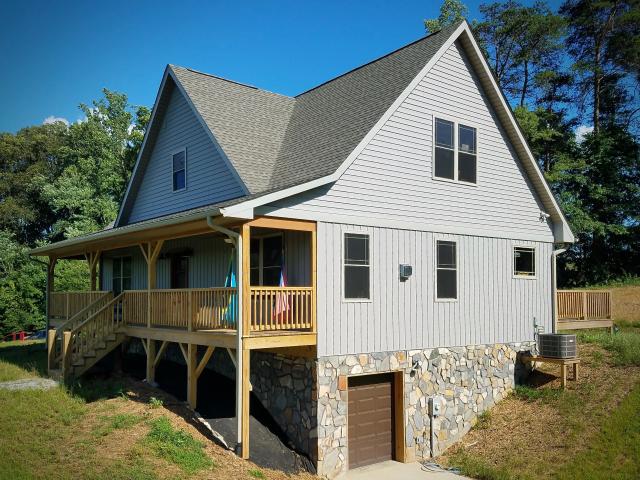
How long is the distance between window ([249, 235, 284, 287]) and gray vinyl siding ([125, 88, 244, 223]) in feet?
4.28

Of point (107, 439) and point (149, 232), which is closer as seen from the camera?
point (107, 439)

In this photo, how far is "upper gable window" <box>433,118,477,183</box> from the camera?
15.4 m

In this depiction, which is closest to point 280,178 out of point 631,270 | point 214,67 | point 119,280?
point 119,280

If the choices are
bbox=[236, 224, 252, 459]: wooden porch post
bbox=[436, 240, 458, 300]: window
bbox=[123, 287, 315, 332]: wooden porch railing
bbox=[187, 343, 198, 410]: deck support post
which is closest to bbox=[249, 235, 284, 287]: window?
bbox=[123, 287, 315, 332]: wooden porch railing

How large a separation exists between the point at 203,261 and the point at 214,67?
17166mm

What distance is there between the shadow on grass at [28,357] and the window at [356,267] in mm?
9293

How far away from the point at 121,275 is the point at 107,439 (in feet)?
36.1

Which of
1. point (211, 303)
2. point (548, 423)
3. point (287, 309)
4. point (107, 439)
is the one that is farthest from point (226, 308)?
point (548, 423)

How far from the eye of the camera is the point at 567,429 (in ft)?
45.3

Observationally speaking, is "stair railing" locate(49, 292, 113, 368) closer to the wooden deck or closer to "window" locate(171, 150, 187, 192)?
"window" locate(171, 150, 187, 192)

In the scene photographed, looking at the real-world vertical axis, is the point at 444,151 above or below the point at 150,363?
above

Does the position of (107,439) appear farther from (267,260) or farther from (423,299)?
(423,299)

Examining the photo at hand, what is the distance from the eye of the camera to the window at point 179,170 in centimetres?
1727

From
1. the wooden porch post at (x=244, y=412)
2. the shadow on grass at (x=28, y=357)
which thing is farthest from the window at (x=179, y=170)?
the wooden porch post at (x=244, y=412)
